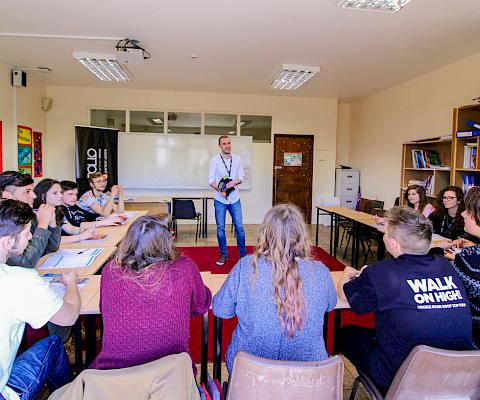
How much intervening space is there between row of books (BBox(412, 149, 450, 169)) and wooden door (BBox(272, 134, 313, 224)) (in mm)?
2783

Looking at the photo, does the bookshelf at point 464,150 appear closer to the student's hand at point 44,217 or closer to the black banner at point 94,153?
the student's hand at point 44,217

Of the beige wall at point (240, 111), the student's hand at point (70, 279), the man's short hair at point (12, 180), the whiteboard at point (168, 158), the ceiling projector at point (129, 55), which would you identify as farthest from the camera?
the whiteboard at point (168, 158)

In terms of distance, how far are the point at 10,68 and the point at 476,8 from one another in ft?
20.5

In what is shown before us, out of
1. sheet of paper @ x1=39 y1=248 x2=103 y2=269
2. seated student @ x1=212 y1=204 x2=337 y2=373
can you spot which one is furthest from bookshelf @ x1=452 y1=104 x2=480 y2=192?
sheet of paper @ x1=39 y1=248 x2=103 y2=269

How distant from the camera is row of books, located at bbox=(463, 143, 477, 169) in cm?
414

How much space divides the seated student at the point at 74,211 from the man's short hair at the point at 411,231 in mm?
2447

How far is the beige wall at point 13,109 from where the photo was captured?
18.0ft

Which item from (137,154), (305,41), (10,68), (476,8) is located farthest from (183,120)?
(476,8)

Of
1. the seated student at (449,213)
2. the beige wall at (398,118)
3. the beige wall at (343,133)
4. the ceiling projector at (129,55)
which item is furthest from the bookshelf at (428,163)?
the ceiling projector at (129,55)

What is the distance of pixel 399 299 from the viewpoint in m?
1.35

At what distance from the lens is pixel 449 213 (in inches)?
134

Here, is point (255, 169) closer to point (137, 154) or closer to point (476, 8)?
point (137, 154)

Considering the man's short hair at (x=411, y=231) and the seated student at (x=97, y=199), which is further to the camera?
the seated student at (x=97, y=199)

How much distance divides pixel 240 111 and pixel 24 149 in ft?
13.5
